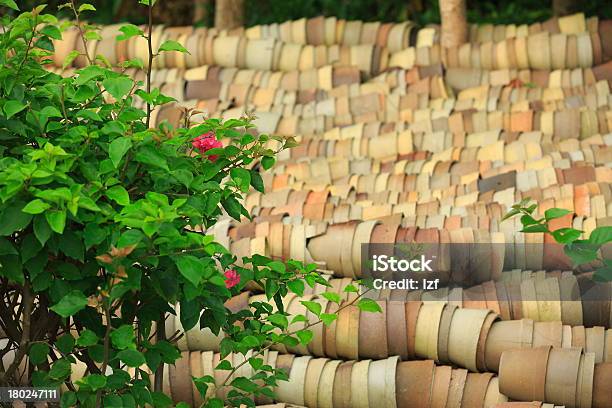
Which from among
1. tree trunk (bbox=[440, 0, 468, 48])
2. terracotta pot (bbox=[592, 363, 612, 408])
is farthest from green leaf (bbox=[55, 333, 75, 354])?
tree trunk (bbox=[440, 0, 468, 48])

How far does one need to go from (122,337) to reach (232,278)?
18.6 inches

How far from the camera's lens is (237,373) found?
3.51 m

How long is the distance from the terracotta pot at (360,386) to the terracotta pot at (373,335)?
100mm

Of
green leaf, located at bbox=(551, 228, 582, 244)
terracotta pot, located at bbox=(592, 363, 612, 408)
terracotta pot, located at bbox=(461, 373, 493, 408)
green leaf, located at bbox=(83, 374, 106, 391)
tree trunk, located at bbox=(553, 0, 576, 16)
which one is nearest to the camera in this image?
green leaf, located at bbox=(83, 374, 106, 391)

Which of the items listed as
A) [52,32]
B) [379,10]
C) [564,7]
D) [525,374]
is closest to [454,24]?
[564,7]

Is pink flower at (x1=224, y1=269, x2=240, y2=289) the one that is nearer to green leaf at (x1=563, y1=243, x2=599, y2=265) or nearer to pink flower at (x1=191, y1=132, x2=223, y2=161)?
pink flower at (x1=191, y1=132, x2=223, y2=161)

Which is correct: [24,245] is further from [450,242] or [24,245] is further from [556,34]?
[556,34]

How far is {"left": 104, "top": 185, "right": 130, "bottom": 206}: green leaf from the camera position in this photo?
2363mm

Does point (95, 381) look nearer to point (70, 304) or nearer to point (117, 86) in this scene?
point (70, 304)

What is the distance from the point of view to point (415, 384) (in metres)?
3.45

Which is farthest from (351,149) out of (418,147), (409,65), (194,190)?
(194,190)

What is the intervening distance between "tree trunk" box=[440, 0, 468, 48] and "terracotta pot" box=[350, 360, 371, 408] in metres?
3.49

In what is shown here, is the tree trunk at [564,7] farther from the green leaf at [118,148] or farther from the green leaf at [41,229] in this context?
the green leaf at [41,229]

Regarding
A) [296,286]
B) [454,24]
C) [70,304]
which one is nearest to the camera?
[70,304]
